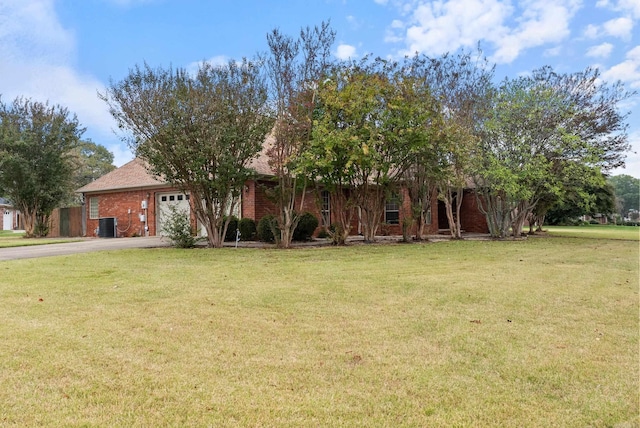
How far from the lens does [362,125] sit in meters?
13.1

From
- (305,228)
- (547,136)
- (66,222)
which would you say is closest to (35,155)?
(66,222)

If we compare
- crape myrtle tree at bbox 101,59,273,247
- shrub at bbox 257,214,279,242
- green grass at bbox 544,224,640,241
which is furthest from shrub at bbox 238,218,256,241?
green grass at bbox 544,224,640,241

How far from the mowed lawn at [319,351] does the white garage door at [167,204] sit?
1124 cm

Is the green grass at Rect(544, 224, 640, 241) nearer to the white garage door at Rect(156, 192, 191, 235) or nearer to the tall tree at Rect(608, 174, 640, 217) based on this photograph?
the white garage door at Rect(156, 192, 191, 235)

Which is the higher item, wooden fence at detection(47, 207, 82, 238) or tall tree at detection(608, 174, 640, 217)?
tall tree at detection(608, 174, 640, 217)

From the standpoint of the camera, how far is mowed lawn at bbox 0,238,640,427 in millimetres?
2643

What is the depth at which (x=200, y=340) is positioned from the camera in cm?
398

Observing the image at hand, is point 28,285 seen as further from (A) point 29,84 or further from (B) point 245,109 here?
(A) point 29,84

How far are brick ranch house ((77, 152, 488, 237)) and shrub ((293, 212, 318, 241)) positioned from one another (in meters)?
1.44

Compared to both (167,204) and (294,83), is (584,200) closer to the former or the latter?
(294,83)

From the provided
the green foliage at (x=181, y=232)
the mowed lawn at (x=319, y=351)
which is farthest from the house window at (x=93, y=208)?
the mowed lawn at (x=319, y=351)

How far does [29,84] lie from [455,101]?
18.7 m

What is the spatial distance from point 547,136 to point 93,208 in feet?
69.0

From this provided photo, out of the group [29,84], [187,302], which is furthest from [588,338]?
[29,84]
